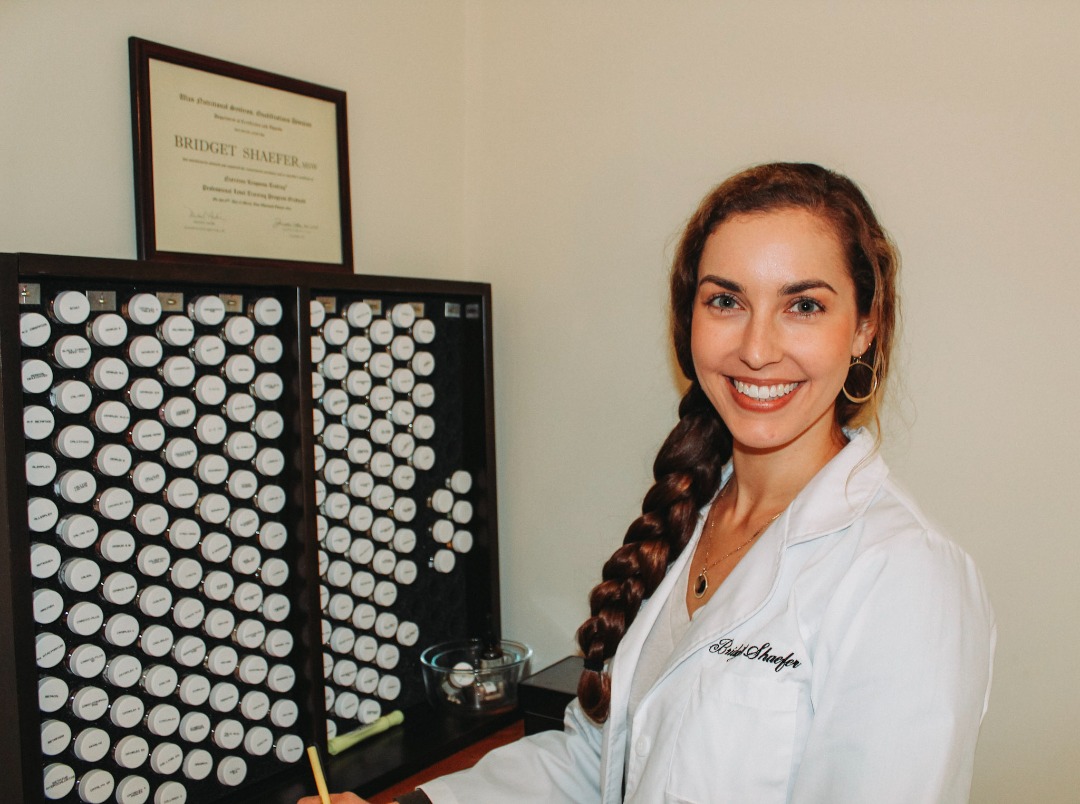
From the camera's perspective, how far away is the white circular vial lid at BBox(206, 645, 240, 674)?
Answer: 1.54m

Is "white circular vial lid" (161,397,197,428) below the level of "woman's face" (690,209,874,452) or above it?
below

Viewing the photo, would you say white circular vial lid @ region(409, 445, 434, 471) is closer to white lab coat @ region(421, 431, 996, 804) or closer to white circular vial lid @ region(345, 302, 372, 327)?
white circular vial lid @ region(345, 302, 372, 327)

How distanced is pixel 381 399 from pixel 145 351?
53 centimetres

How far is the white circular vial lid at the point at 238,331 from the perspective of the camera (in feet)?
5.03

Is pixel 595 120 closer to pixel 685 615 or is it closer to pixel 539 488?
pixel 539 488

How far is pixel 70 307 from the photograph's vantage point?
131cm

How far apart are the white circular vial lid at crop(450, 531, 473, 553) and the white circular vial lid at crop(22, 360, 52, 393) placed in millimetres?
945

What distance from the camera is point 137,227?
1.54 m

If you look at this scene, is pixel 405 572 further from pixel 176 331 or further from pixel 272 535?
pixel 176 331

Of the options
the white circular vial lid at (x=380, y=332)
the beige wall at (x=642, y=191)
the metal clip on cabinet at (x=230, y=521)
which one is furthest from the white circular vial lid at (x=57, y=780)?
the white circular vial lid at (x=380, y=332)

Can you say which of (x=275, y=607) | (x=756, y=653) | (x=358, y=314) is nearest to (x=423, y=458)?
(x=358, y=314)

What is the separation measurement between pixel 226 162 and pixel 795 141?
1.07 meters

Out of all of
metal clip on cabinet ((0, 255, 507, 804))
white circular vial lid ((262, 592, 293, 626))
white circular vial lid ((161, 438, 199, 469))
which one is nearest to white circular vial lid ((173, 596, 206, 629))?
metal clip on cabinet ((0, 255, 507, 804))

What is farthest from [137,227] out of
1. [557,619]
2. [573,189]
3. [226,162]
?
[557,619]
